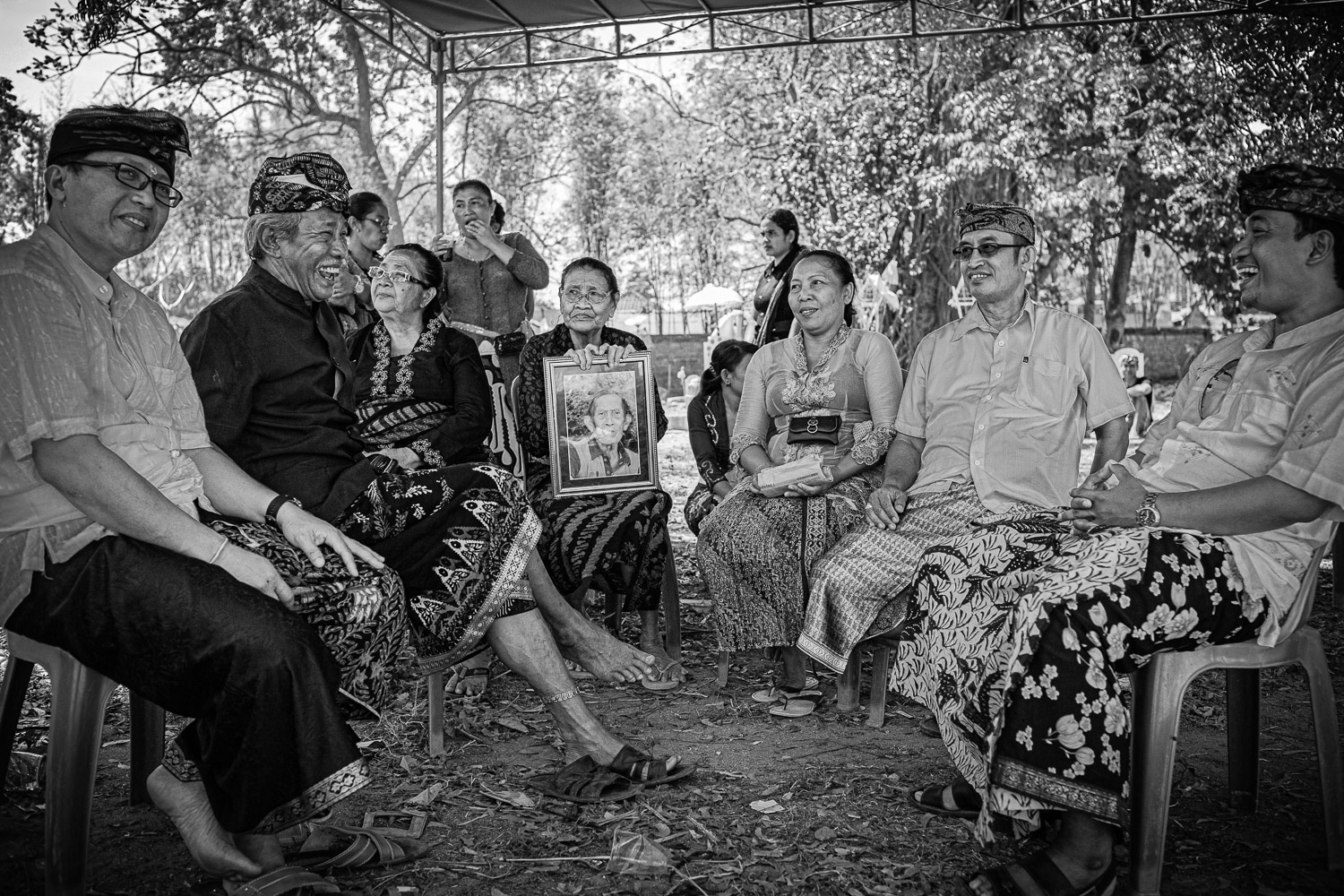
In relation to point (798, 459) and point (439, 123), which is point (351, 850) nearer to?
point (798, 459)

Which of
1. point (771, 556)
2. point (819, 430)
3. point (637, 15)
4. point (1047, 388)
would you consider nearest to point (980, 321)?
point (1047, 388)

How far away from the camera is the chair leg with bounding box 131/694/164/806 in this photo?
3.11m

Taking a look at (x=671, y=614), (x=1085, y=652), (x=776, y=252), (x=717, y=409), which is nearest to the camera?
(x=1085, y=652)

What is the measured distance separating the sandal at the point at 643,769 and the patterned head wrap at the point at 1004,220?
228 cm

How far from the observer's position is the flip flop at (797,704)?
414 cm

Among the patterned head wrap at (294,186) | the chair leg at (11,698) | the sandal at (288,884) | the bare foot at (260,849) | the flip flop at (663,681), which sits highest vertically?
the patterned head wrap at (294,186)

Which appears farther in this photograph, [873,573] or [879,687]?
[879,687]

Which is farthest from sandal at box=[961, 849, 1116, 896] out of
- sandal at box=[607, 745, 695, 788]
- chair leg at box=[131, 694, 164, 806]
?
chair leg at box=[131, 694, 164, 806]

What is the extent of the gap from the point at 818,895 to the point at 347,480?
1840mm

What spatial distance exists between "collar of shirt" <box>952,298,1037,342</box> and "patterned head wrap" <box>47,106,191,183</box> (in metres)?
2.90

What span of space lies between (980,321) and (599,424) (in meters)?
1.77

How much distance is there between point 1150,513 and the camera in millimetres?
2736

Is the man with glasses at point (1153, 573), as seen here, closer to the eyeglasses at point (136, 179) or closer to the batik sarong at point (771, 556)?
the batik sarong at point (771, 556)

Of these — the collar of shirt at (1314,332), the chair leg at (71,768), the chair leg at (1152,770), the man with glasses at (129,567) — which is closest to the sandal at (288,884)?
the man with glasses at (129,567)
